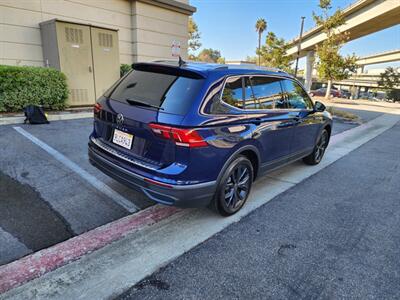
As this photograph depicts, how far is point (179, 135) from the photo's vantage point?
260 centimetres

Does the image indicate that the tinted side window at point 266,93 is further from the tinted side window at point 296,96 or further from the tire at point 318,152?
the tire at point 318,152

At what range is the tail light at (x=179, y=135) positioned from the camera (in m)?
2.60

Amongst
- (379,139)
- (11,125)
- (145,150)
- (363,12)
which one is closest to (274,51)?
(363,12)

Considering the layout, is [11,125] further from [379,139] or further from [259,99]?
[379,139]

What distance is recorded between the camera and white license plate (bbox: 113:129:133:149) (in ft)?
9.62

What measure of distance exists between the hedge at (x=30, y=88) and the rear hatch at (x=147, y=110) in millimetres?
4736

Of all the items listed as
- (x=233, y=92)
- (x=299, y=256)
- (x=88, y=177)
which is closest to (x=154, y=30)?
(x=88, y=177)

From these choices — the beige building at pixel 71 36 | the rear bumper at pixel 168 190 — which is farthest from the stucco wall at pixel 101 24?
the rear bumper at pixel 168 190

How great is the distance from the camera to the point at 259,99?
3.60m

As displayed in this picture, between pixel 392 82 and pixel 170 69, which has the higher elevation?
pixel 392 82

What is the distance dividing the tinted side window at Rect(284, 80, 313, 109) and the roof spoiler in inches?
76.3

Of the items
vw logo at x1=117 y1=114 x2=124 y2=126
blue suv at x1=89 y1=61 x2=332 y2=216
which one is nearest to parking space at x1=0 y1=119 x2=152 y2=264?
blue suv at x1=89 y1=61 x2=332 y2=216

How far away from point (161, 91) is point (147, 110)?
0.94ft

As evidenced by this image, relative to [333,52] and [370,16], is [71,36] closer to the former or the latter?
[333,52]
